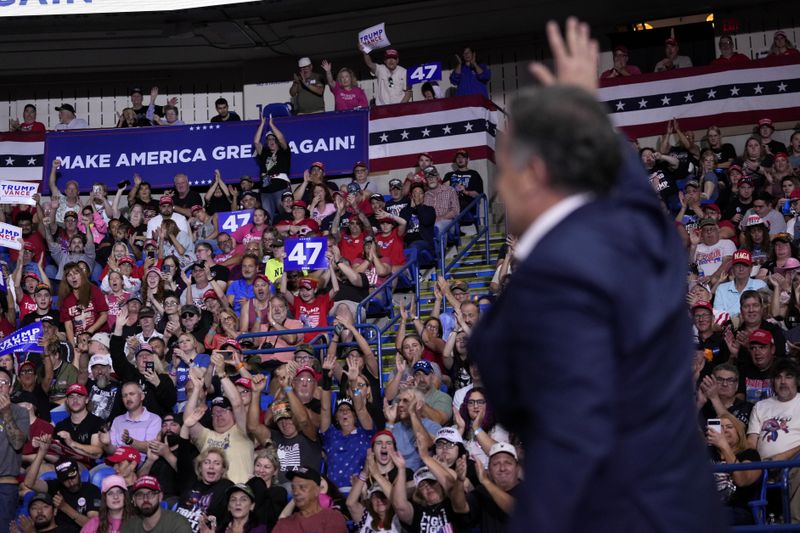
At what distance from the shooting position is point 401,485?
8141mm

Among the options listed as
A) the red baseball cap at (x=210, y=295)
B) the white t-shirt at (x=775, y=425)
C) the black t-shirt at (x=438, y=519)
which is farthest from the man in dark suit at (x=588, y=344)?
the red baseball cap at (x=210, y=295)

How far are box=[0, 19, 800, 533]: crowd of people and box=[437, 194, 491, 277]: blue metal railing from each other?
8.8 inches

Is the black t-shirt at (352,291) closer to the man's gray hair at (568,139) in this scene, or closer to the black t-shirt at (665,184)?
the black t-shirt at (665,184)

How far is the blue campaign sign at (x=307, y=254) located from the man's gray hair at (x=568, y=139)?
10.9m

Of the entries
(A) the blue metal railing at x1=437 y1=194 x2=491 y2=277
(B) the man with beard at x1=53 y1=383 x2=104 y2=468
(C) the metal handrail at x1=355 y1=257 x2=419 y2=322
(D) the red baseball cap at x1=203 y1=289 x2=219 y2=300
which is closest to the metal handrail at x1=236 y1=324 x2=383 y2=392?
(C) the metal handrail at x1=355 y1=257 x2=419 y2=322

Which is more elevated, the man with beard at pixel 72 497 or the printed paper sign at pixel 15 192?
the printed paper sign at pixel 15 192

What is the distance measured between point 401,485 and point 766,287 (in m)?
4.49

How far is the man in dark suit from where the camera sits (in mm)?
1733

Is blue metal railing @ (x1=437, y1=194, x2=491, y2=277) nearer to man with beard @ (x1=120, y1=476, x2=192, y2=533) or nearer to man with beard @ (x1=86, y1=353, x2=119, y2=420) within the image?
man with beard @ (x1=86, y1=353, x2=119, y2=420)

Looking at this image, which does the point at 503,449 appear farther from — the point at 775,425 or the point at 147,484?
the point at 147,484

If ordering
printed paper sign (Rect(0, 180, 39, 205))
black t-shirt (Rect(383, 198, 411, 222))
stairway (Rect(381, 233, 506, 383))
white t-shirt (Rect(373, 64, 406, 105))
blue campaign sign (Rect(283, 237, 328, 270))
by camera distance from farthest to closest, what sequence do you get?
white t-shirt (Rect(373, 64, 406, 105)) → black t-shirt (Rect(383, 198, 411, 222)) → printed paper sign (Rect(0, 180, 39, 205)) → stairway (Rect(381, 233, 506, 383)) → blue campaign sign (Rect(283, 237, 328, 270))

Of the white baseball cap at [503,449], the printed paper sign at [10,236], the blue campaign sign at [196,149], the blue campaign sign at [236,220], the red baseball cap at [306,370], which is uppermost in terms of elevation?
the blue campaign sign at [196,149]

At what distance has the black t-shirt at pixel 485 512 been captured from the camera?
7.85 meters

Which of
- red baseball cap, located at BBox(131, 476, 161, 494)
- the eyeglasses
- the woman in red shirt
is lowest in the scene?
the eyeglasses
